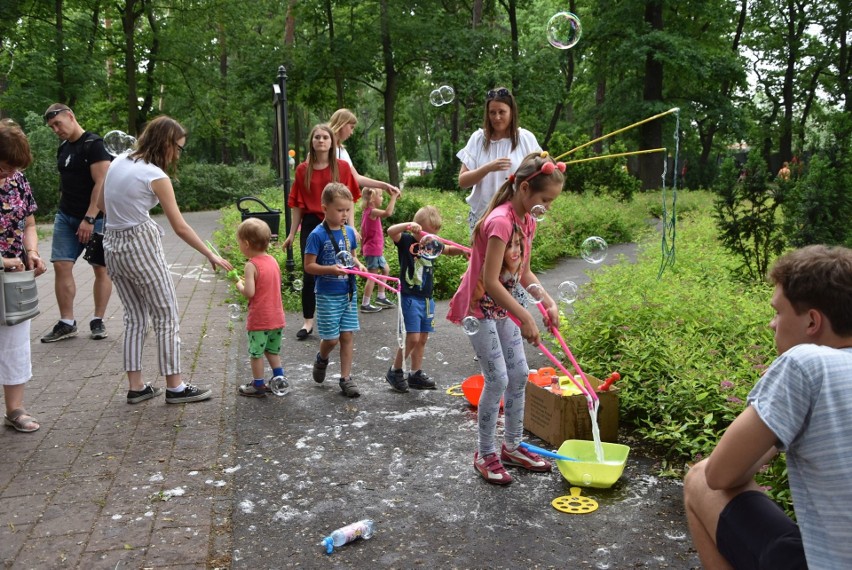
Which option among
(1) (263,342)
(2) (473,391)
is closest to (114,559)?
(1) (263,342)

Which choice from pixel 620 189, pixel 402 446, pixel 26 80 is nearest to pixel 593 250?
pixel 402 446

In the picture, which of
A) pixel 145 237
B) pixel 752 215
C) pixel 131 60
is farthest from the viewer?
pixel 131 60

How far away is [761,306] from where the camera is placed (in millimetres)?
5852

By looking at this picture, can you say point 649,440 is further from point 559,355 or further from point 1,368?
point 1,368

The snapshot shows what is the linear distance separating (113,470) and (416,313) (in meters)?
2.19

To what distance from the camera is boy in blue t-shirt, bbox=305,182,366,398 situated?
17.2 feet

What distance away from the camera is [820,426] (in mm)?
1890

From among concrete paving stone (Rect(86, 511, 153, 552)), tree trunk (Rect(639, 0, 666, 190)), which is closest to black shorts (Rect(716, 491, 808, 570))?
concrete paving stone (Rect(86, 511, 153, 552))

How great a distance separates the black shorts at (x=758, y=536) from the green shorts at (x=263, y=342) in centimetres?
355

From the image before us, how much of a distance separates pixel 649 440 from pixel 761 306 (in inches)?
80.3

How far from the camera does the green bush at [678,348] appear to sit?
13.7ft

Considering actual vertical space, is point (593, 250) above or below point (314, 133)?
below

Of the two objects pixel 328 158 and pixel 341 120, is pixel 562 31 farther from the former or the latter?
pixel 328 158

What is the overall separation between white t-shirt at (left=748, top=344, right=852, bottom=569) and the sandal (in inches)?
166
